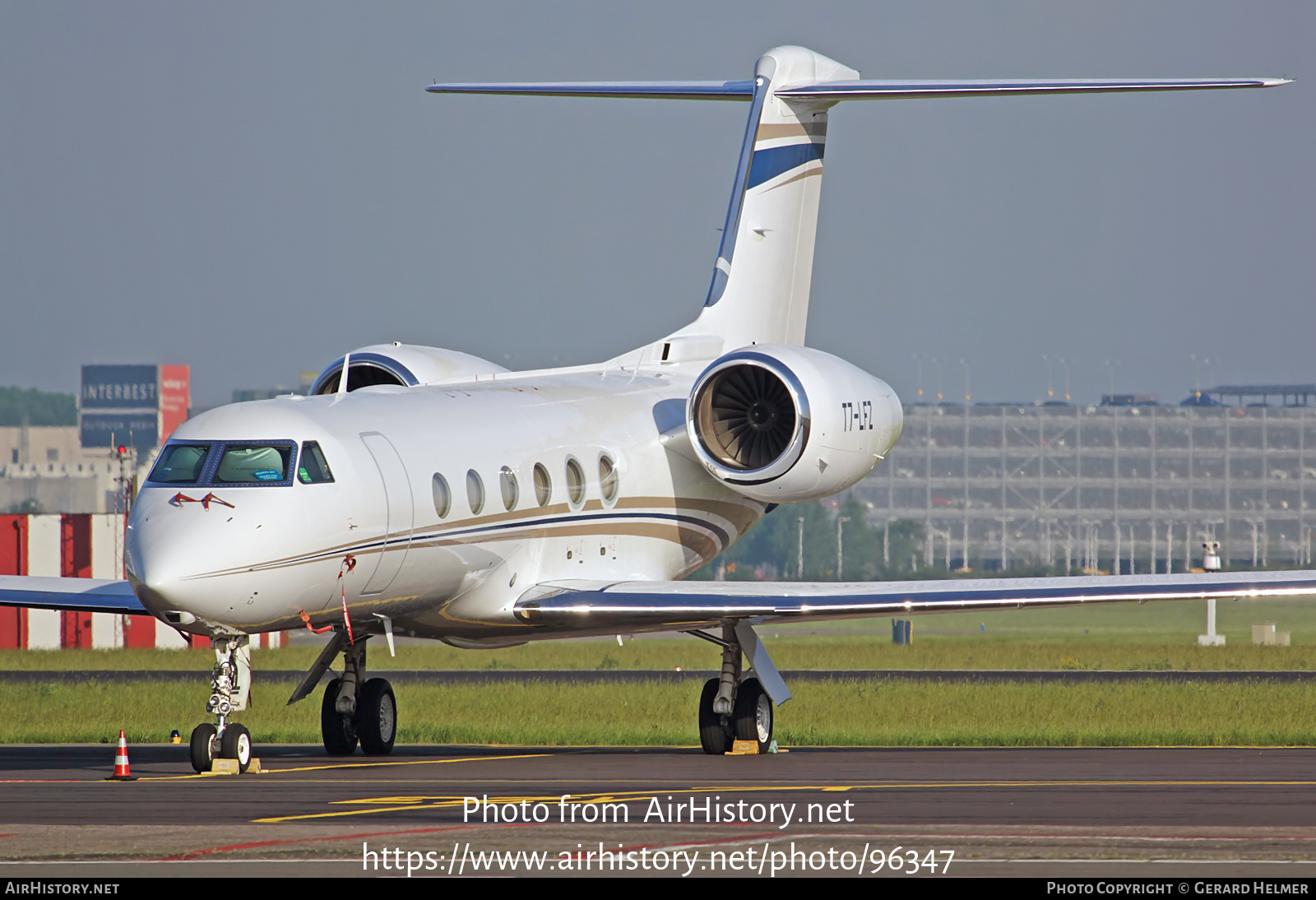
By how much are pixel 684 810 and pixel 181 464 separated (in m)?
5.97

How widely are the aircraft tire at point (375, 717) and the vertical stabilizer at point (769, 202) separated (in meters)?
7.32

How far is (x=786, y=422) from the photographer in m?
22.6

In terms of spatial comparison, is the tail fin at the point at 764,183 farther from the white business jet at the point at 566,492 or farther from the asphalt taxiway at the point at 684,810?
the asphalt taxiway at the point at 684,810

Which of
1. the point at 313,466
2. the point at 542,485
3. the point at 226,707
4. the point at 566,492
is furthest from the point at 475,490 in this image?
the point at 226,707

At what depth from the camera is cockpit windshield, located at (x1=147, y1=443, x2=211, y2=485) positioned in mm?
16719

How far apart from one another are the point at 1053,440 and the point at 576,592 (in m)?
143

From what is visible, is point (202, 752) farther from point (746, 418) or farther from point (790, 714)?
point (790, 714)

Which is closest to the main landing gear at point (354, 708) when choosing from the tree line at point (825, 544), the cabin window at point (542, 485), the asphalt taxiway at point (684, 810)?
the asphalt taxiway at point (684, 810)

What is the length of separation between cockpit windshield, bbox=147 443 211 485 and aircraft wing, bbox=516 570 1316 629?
437cm

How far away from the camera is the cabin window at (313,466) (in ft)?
55.7

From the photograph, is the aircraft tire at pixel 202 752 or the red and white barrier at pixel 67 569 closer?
the aircraft tire at pixel 202 752

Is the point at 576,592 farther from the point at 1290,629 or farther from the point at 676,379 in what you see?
the point at 1290,629
